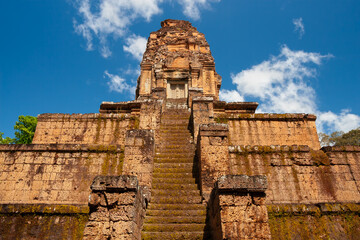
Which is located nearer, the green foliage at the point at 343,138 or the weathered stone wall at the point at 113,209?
the weathered stone wall at the point at 113,209

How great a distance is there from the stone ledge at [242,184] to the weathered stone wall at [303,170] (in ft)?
11.8

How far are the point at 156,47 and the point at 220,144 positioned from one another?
15.0 metres

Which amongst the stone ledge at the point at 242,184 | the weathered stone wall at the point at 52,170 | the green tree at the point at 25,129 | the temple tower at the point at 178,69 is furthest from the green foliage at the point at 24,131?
the stone ledge at the point at 242,184

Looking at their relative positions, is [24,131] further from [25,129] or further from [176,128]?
[176,128]

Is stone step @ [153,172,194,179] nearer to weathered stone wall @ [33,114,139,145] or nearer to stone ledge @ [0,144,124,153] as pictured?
stone ledge @ [0,144,124,153]

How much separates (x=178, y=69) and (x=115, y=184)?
1413 cm

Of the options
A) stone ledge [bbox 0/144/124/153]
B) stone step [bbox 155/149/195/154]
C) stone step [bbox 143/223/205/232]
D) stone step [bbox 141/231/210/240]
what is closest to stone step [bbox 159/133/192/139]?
stone step [bbox 155/149/195/154]

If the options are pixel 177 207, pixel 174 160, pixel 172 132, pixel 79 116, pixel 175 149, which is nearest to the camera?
pixel 177 207

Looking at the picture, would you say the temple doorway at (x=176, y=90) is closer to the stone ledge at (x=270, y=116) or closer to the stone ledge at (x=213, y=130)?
the stone ledge at (x=270, y=116)

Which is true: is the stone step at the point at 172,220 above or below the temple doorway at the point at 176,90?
below

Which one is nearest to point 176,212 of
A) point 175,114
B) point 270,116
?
point 175,114

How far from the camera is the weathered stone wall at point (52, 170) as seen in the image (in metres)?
8.23

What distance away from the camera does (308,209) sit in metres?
5.80

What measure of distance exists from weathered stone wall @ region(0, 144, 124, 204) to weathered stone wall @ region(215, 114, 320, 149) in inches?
210
